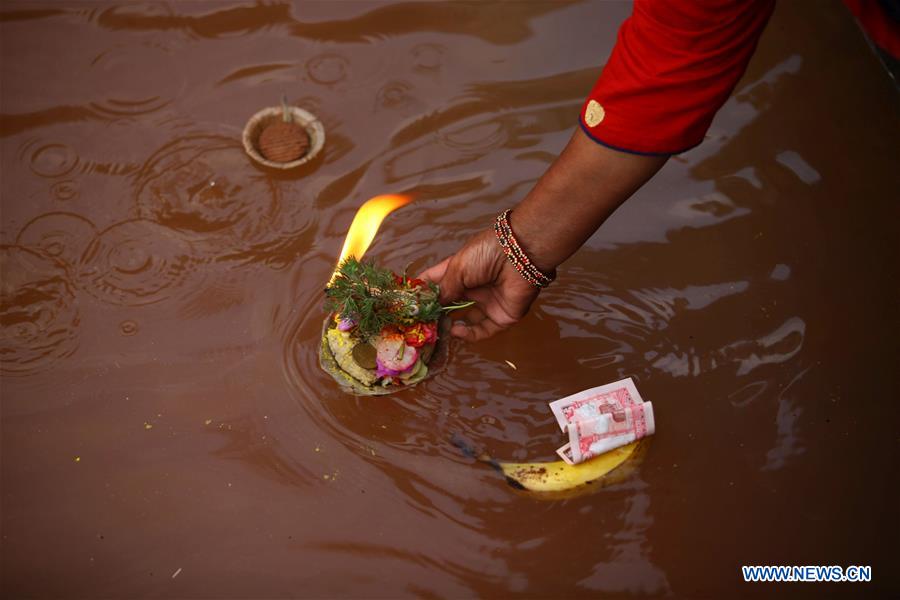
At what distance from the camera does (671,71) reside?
6.23 ft

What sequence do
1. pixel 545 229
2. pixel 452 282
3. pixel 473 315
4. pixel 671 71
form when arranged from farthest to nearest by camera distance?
1. pixel 473 315
2. pixel 452 282
3. pixel 545 229
4. pixel 671 71

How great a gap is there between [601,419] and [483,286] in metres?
0.75

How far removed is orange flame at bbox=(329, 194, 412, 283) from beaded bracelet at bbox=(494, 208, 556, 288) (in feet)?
2.64

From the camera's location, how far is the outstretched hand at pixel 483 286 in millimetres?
2650

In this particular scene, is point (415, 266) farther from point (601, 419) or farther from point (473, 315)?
point (601, 419)

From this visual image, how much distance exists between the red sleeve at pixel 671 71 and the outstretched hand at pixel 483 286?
2.31 ft

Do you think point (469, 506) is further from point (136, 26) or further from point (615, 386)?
point (136, 26)

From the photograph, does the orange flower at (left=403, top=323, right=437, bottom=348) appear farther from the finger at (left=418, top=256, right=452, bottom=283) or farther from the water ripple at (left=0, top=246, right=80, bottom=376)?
the water ripple at (left=0, top=246, right=80, bottom=376)

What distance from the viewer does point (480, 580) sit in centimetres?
258

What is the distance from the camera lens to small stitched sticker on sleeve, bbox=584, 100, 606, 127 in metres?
2.07

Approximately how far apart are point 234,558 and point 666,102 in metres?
2.33

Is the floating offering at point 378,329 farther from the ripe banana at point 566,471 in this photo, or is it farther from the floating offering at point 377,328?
the ripe banana at point 566,471

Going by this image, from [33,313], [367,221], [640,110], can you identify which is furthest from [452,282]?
[33,313]

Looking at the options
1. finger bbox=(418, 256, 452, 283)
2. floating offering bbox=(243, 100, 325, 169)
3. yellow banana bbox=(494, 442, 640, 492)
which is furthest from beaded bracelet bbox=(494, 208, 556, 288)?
floating offering bbox=(243, 100, 325, 169)
